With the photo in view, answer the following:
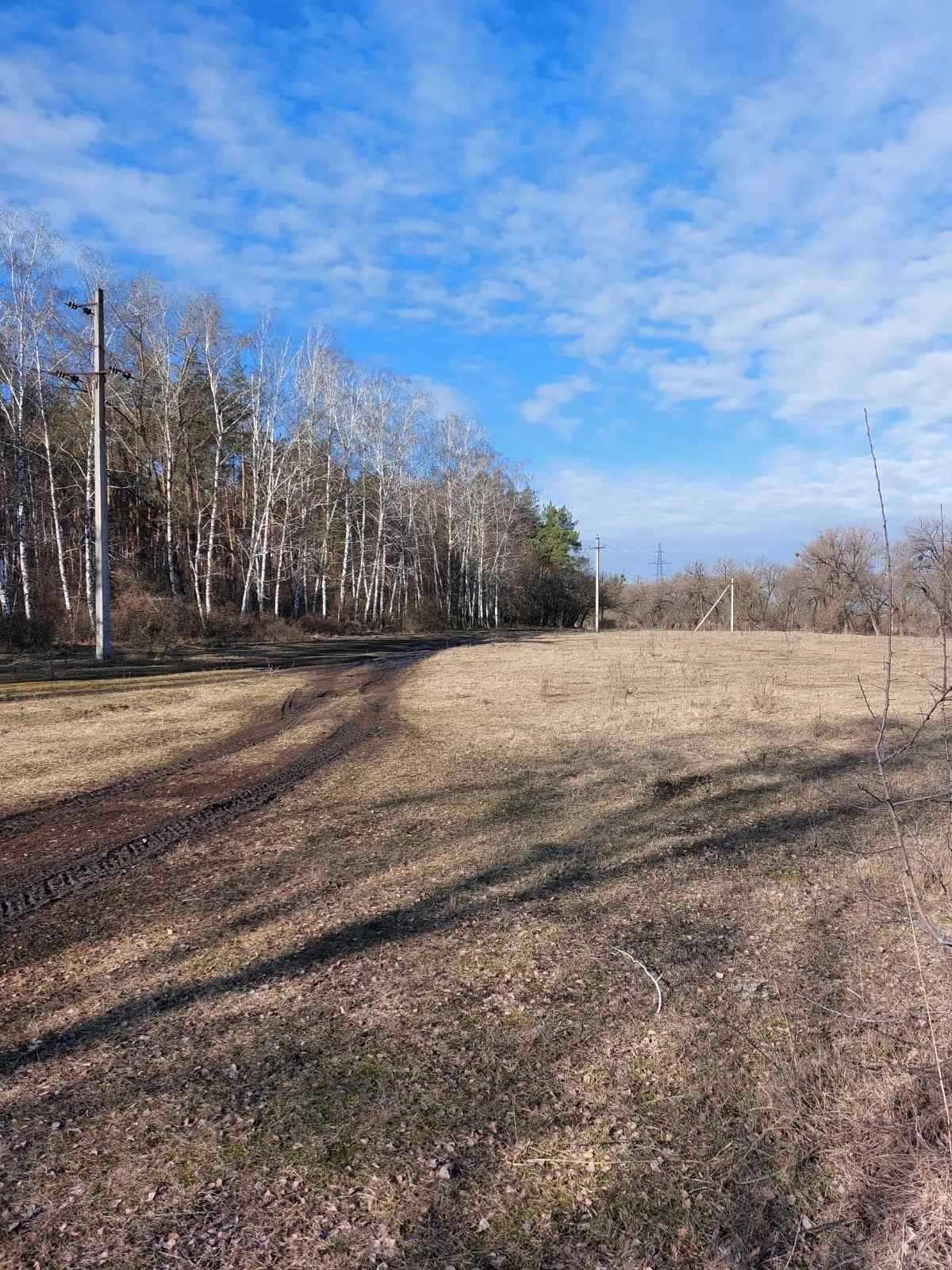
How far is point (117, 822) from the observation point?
20.6ft

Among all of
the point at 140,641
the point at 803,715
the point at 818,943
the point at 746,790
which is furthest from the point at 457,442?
the point at 818,943

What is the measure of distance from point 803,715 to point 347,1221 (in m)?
10.5

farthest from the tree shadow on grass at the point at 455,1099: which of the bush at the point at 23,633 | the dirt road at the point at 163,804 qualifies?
the bush at the point at 23,633

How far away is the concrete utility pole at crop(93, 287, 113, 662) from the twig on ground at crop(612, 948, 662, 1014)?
55.0 feet

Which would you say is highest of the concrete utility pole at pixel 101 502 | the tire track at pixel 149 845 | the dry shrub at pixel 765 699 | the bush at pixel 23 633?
the concrete utility pole at pixel 101 502

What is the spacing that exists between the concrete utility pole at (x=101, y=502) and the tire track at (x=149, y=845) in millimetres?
11438

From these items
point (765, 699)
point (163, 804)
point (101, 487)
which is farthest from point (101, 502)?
point (765, 699)

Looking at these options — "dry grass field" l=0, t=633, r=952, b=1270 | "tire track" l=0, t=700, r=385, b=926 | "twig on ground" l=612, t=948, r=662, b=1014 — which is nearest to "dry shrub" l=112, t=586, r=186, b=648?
"tire track" l=0, t=700, r=385, b=926

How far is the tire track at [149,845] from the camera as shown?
4.73 meters

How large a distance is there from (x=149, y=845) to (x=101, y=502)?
15047 mm

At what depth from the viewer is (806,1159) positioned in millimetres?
2494

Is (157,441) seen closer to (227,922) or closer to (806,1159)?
(227,922)

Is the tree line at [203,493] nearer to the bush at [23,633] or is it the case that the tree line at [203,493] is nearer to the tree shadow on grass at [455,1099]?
the bush at [23,633]

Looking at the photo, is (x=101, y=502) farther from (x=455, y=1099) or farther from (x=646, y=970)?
(x=455, y=1099)
